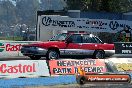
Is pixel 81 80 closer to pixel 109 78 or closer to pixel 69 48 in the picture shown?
pixel 109 78

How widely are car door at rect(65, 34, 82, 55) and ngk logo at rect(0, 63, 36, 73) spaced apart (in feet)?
24.4

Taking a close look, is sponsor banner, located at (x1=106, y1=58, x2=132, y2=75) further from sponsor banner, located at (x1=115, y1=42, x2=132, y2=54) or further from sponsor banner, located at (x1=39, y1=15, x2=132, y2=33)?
sponsor banner, located at (x1=39, y1=15, x2=132, y2=33)

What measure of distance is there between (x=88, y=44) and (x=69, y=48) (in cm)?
132

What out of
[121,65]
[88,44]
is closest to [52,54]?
[88,44]

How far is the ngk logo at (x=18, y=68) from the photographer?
1393cm

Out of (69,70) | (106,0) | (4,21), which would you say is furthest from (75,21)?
(4,21)

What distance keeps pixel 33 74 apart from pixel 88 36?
870 cm

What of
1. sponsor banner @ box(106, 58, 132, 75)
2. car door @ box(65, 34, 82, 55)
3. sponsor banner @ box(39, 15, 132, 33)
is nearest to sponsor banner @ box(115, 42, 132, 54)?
car door @ box(65, 34, 82, 55)

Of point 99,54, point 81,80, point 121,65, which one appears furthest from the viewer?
point 99,54

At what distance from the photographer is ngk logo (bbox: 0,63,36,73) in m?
13.9

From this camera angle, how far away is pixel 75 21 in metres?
38.1

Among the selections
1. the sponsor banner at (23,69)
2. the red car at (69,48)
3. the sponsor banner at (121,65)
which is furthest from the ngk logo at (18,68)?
the red car at (69,48)

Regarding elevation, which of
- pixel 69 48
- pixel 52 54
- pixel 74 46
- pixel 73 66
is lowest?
pixel 52 54

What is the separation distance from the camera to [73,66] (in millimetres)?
15172
